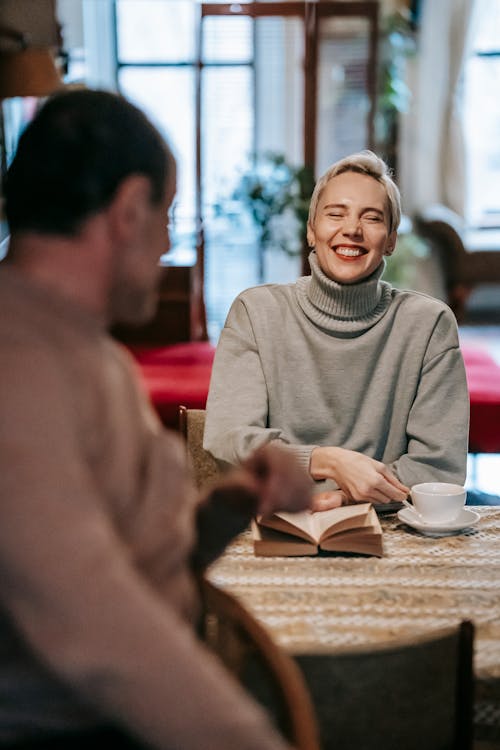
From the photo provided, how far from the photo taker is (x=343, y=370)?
5.75 feet

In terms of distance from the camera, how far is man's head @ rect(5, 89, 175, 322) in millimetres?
716

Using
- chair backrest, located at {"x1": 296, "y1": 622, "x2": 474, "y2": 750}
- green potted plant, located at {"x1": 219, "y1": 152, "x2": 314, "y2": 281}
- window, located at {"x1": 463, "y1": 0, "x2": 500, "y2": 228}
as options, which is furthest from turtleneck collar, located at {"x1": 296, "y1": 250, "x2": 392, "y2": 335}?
window, located at {"x1": 463, "y1": 0, "x2": 500, "y2": 228}

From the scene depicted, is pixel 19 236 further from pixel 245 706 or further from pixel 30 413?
pixel 245 706

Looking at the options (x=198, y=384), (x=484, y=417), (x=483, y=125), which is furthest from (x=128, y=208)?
(x=483, y=125)

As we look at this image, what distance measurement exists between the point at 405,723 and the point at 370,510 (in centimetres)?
60

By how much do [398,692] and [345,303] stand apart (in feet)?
3.53

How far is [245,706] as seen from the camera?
0.64 m

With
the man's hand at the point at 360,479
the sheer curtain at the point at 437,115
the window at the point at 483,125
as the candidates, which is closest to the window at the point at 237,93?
the sheer curtain at the point at 437,115

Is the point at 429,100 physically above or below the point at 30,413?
above

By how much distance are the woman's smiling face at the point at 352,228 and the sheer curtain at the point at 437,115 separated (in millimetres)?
5096

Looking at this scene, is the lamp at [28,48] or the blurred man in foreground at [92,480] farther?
the lamp at [28,48]

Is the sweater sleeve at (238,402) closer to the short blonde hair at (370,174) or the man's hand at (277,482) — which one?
the short blonde hair at (370,174)

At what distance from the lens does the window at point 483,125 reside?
685cm

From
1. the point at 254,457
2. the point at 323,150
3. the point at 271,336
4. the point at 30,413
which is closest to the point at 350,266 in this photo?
the point at 271,336
